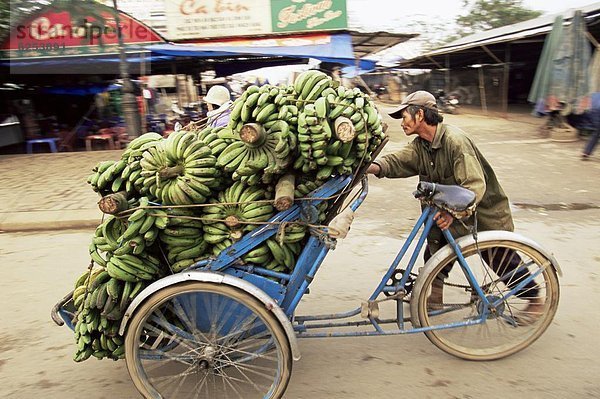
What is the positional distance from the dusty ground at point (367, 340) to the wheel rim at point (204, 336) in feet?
1.04

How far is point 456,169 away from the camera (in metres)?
2.39

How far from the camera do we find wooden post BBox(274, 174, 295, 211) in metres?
1.93

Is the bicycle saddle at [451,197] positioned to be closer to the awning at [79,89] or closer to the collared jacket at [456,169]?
the collared jacket at [456,169]

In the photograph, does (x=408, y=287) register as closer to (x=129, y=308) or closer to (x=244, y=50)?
(x=129, y=308)

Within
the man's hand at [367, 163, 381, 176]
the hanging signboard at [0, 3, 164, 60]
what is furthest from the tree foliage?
the man's hand at [367, 163, 381, 176]

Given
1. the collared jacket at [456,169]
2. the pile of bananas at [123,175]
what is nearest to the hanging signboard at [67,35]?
the pile of bananas at [123,175]

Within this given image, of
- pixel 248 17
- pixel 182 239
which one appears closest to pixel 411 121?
pixel 182 239

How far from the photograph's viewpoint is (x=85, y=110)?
13.7 m

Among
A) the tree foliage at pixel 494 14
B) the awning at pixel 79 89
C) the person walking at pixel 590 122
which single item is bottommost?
the person walking at pixel 590 122

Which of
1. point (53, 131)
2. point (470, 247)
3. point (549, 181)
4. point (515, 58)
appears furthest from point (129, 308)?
point (515, 58)

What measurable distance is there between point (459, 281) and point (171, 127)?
9.74 meters

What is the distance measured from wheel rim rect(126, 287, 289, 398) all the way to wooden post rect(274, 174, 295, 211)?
465 mm

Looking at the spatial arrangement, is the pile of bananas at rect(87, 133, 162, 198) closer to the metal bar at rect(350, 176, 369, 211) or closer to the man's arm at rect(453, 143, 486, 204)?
the metal bar at rect(350, 176, 369, 211)

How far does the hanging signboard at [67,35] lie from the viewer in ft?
30.5
